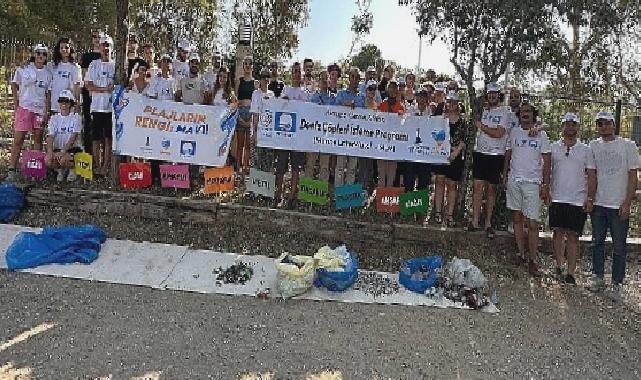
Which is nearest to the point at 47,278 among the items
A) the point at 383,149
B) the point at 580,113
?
the point at 383,149

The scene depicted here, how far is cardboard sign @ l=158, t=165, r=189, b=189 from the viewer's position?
8375 mm

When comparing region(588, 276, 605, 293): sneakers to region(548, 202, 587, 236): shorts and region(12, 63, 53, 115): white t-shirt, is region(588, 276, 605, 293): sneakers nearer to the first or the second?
region(548, 202, 587, 236): shorts

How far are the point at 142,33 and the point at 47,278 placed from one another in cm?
1181

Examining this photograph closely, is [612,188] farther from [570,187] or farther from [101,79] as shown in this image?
[101,79]

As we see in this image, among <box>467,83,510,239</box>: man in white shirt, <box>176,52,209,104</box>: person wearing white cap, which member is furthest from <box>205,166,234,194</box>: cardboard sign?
<box>467,83,510,239</box>: man in white shirt

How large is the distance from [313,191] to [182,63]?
3.06 metres

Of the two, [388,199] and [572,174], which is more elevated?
[572,174]

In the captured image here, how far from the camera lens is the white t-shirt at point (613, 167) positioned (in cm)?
677

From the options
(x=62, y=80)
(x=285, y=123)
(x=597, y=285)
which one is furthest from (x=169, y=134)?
(x=597, y=285)

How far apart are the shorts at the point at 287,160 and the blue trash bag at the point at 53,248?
2.62 metres

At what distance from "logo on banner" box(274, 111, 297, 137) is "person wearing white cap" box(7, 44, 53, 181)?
3380 mm

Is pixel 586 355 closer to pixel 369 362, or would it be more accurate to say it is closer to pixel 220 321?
pixel 369 362

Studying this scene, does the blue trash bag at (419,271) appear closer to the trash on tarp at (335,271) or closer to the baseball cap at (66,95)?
the trash on tarp at (335,271)

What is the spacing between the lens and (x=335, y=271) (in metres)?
6.36
